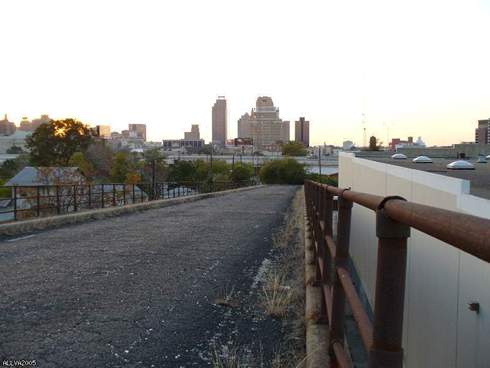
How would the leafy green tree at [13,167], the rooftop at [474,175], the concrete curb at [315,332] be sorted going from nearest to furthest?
the concrete curb at [315,332], the rooftop at [474,175], the leafy green tree at [13,167]

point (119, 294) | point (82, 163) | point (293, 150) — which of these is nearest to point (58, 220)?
point (119, 294)

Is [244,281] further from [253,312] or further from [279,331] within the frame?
[279,331]

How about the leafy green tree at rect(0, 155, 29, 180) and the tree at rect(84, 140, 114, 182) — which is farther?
the leafy green tree at rect(0, 155, 29, 180)

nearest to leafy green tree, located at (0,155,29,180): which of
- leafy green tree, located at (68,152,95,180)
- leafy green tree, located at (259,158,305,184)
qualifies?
leafy green tree, located at (68,152,95,180)

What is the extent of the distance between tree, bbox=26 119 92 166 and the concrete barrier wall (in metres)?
82.2

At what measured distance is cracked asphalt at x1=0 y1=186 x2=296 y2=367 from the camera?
502cm

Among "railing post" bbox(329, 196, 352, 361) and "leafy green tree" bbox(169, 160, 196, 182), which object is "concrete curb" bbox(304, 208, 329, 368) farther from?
"leafy green tree" bbox(169, 160, 196, 182)

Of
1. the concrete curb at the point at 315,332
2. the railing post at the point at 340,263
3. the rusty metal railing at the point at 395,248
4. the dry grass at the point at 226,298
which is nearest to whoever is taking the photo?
the rusty metal railing at the point at 395,248

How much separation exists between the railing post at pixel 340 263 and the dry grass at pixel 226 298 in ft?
10.1

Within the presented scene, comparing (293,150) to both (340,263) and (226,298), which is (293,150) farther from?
(340,263)

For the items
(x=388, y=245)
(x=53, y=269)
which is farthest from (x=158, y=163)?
(x=388, y=245)

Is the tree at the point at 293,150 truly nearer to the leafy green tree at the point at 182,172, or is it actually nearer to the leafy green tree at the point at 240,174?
the leafy green tree at the point at 240,174

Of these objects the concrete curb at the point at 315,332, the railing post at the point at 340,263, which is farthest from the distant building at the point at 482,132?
the railing post at the point at 340,263

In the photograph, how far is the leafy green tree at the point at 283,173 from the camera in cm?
11161
